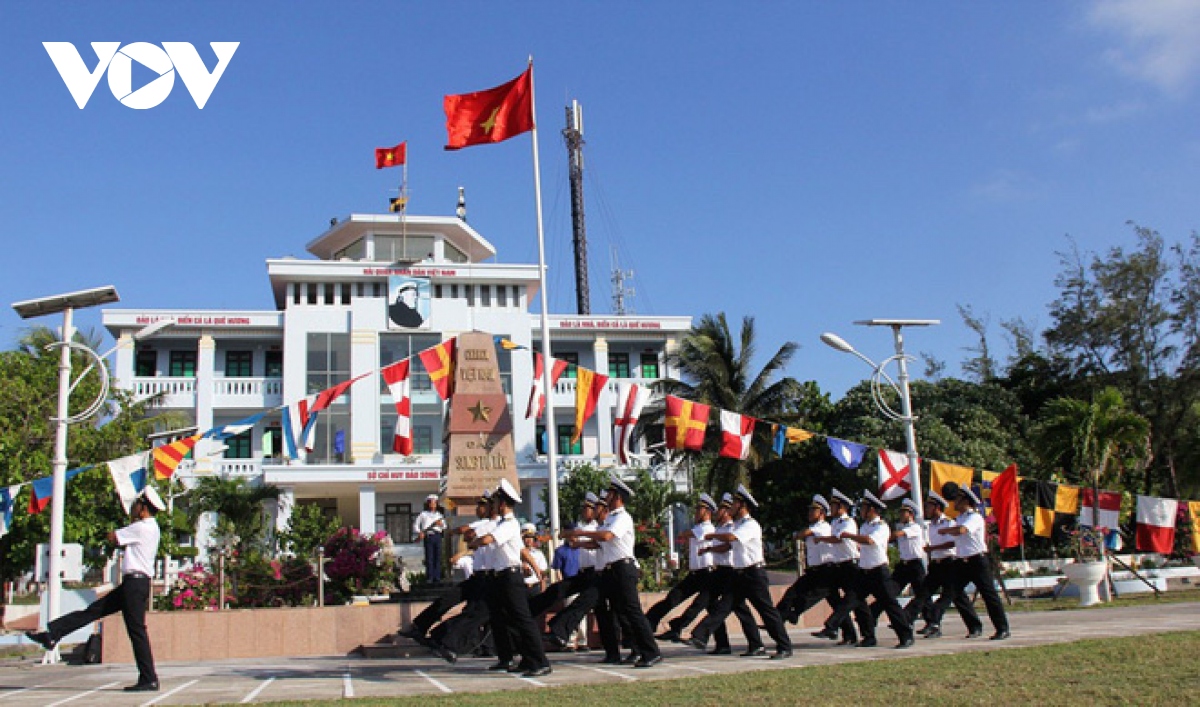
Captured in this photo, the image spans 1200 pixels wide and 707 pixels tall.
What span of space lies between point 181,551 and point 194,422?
10050 mm

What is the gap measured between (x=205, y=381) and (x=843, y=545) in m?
32.9

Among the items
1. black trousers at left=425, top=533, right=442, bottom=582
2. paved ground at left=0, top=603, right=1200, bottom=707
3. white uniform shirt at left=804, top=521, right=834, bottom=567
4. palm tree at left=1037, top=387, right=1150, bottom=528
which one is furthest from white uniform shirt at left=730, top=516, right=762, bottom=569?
palm tree at left=1037, top=387, right=1150, bottom=528

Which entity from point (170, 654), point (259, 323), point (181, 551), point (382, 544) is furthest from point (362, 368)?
point (170, 654)

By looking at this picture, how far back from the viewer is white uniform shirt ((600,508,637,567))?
32.5 feet

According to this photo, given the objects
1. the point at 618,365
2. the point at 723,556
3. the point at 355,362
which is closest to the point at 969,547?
the point at 723,556

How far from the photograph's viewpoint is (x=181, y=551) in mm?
30297

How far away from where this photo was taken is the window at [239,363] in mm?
41531

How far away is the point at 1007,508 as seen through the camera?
59.9ft

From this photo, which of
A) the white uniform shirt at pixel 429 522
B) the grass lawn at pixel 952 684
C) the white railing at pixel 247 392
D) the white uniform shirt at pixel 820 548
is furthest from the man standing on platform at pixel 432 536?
the white railing at pixel 247 392

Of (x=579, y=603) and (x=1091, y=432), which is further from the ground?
(x=1091, y=432)

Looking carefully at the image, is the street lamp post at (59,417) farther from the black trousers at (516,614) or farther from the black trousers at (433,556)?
the black trousers at (516,614)

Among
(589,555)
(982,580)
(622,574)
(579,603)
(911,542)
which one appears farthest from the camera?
(911,542)

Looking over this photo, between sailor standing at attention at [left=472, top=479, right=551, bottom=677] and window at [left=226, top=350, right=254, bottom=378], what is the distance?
34.3 metres

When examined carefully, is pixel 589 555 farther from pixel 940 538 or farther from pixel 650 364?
pixel 650 364
